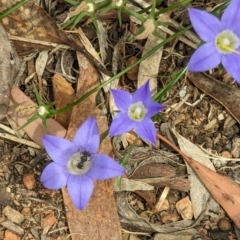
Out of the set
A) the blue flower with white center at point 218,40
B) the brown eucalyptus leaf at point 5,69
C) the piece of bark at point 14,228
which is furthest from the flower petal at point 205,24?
the piece of bark at point 14,228

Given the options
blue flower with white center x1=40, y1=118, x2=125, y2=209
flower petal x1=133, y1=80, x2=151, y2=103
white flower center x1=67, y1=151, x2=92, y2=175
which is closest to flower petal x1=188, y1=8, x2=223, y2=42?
flower petal x1=133, y1=80, x2=151, y2=103

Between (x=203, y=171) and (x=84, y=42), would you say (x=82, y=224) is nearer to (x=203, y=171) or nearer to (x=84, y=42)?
(x=203, y=171)

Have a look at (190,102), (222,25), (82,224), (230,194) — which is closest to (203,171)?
(230,194)

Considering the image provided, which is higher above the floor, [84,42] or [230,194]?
[84,42]

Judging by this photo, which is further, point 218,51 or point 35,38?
point 35,38

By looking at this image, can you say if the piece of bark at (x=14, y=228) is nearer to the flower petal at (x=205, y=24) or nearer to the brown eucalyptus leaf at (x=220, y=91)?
the brown eucalyptus leaf at (x=220, y=91)

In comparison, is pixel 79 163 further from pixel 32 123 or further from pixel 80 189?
pixel 32 123

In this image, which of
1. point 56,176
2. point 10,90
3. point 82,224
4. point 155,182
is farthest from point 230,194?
point 10,90

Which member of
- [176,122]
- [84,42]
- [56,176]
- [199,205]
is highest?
[84,42]
